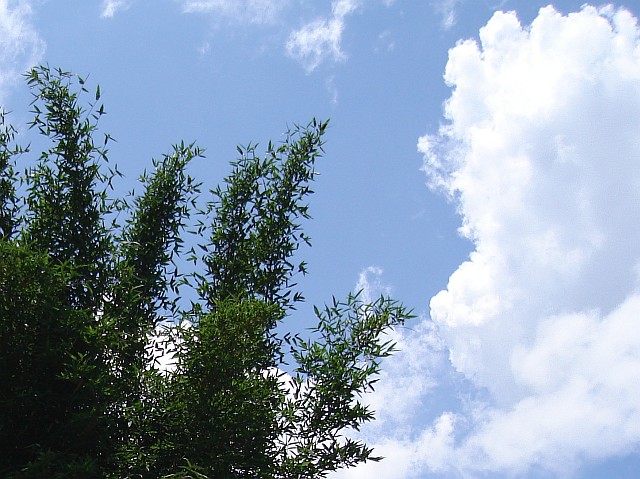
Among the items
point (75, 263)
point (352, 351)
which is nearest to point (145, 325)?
point (75, 263)

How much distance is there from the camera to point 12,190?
6.88 meters

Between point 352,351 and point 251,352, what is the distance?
35.5 inches

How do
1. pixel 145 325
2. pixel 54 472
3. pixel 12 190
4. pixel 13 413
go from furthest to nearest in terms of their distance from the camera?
pixel 12 190 → pixel 145 325 → pixel 13 413 → pixel 54 472

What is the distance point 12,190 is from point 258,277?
7.38 ft

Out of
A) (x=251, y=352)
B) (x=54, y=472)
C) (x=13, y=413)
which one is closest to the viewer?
(x=54, y=472)

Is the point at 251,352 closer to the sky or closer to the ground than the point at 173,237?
closer to the ground

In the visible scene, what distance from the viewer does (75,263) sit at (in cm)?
645

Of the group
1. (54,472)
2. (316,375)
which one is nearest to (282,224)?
(316,375)

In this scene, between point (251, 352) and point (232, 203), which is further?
point (232, 203)

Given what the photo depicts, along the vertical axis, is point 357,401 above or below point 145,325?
below

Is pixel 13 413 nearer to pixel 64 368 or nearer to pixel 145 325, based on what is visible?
pixel 64 368

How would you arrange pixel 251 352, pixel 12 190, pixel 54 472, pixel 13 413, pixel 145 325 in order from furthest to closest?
pixel 12 190, pixel 145 325, pixel 251 352, pixel 13 413, pixel 54 472

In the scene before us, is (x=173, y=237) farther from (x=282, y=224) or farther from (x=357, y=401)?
(x=357, y=401)

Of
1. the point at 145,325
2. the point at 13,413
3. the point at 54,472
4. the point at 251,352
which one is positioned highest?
the point at 145,325
